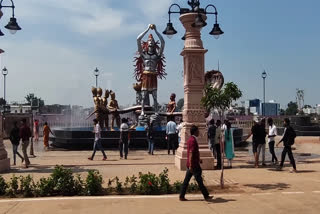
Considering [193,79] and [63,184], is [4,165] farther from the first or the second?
[193,79]

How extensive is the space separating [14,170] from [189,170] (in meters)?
7.53

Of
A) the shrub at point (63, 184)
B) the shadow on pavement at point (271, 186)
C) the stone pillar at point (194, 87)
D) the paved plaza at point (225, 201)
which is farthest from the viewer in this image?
the stone pillar at point (194, 87)

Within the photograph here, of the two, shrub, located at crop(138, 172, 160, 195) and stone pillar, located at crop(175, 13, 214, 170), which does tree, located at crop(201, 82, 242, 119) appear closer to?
stone pillar, located at crop(175, 13, 214, 170)

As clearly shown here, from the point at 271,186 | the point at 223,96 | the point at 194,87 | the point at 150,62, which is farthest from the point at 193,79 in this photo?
the point at 150,62

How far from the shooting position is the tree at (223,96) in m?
10.6

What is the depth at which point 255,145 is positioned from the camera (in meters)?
14.1

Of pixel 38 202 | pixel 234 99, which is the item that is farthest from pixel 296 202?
pixel 38 202

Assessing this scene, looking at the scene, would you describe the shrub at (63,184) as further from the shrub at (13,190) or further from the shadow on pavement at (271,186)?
the shadow on pavement at (271,186)

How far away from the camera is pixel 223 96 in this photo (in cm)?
1063

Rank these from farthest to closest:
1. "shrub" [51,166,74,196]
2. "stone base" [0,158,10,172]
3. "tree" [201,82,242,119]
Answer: "stone base" [0,158,10,172] → "tree" [201,82,242,119] → "shrub" [51,166,74,196]

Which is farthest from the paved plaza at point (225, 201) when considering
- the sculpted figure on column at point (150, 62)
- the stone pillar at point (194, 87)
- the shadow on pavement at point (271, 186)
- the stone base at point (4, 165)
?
the sculpted figure on column at point (150, 62)

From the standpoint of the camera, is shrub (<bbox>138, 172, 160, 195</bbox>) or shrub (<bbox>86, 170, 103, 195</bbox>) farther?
shrub (<bbox>138, 172, 160, 195</bbox>)

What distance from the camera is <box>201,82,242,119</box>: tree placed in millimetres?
10570

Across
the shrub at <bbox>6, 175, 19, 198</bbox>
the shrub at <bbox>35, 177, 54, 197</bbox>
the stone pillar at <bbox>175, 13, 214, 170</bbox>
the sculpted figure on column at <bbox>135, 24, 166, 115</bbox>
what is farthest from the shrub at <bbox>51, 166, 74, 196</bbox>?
the sculpted figure on column at <bbox>135, 24, 166, 115</bbox>
